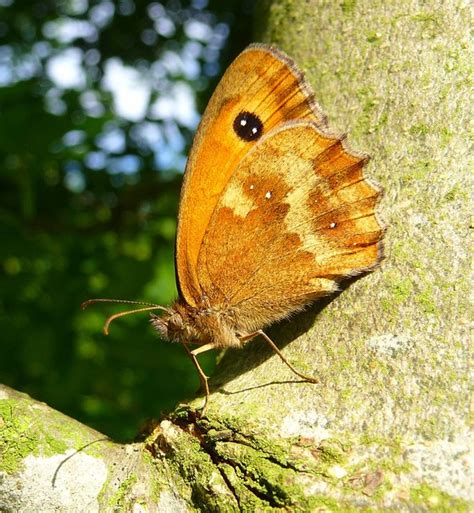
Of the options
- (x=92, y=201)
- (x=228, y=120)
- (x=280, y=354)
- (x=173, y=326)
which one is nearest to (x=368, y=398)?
(x=280, y=354)

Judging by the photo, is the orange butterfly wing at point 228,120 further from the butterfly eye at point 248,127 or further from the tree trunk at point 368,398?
the tree trunk at point 368,398

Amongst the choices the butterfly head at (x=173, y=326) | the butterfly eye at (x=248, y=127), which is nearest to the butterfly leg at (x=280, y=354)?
the butterfly head at (x=173, y=326)

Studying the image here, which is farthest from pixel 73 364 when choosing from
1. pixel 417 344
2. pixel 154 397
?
pixel 417 344

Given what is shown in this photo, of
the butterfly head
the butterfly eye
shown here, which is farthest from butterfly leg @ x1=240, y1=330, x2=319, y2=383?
the butterfly eye

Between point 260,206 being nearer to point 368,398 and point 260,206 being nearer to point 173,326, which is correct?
point 173,326

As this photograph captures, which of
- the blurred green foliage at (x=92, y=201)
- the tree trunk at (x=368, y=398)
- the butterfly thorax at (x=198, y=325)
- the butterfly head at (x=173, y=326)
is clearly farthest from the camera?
the blurred green foliage at (x=92, y=201)

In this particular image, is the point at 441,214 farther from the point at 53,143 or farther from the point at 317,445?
the point at 53,143
